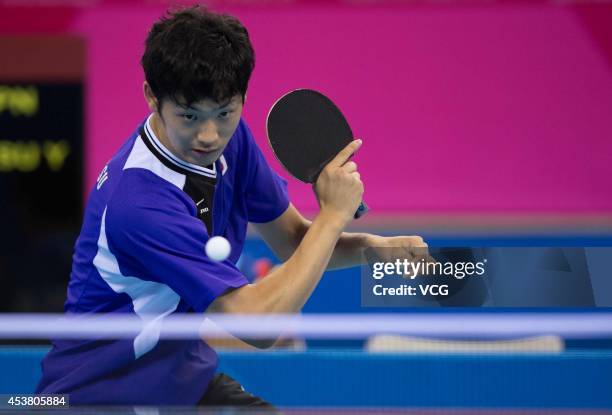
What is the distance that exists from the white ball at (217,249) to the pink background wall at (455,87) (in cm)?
228

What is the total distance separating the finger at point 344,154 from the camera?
2.23 meters

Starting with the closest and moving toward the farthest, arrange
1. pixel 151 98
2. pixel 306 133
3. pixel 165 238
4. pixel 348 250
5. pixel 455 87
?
1. pixel 165 238
2. pixel 151 98
3. pixel 306 133
4. pixel 348 250
5. pixel 455 87

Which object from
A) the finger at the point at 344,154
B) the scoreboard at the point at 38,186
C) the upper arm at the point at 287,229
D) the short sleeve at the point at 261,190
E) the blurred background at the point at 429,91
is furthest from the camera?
the scoreboard at the point at 38,186

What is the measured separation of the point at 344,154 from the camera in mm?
2258

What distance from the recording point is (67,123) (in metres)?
4.93

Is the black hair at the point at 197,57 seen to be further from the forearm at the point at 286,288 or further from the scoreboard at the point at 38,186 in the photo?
the scoreboard at the point at 38,186

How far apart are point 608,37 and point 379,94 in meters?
0.99

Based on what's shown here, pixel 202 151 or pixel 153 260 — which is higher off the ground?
pixel 202 151

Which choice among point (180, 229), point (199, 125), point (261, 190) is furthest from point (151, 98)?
point (261, 190)

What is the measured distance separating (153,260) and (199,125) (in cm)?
28

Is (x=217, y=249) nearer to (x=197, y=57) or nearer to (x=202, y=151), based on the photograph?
(x=202, y=151)

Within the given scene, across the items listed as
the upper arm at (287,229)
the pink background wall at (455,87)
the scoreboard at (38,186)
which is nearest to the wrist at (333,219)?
the upper arm at (287,229)

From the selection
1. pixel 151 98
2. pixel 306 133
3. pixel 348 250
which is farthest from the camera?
pixel 348 250

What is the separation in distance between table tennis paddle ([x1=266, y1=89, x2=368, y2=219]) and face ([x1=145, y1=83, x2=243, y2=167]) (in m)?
0.22
